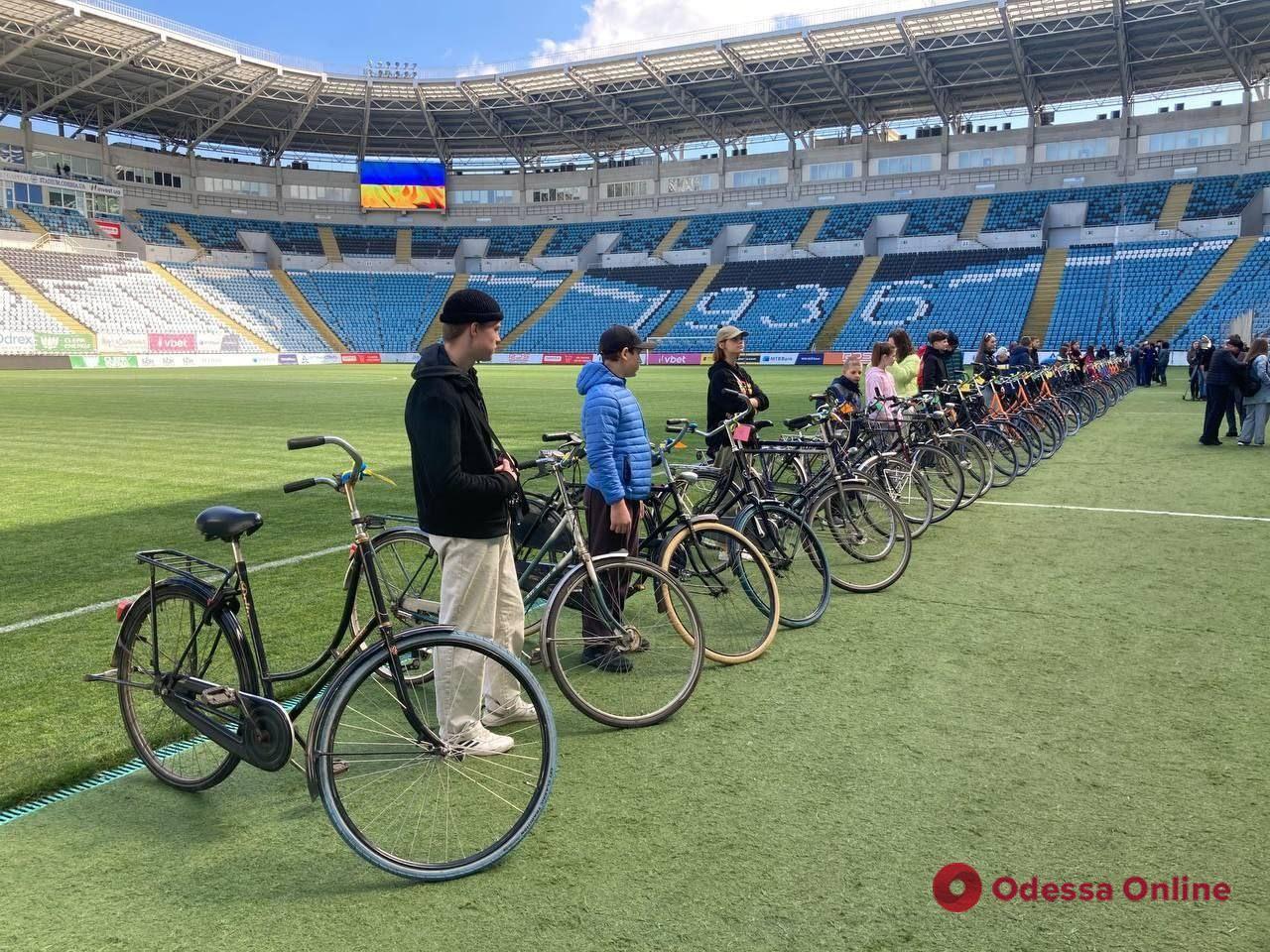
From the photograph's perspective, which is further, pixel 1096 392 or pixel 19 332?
pixel 19 332

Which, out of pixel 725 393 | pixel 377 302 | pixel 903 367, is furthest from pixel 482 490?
pixel 377 302

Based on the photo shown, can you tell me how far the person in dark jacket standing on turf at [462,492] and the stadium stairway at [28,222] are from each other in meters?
61.1

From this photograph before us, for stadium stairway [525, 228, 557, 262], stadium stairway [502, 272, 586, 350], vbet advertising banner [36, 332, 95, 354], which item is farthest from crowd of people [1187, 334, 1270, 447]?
stadium stairway [525, 228, 557, 262]

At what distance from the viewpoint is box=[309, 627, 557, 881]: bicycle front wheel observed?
3002 mm

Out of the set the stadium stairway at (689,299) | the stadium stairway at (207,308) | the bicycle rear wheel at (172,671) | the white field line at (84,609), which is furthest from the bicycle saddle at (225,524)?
the stadium stairway at (207,308)

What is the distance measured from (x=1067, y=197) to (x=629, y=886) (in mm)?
Result: 55501

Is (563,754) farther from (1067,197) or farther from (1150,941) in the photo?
(1067,197)

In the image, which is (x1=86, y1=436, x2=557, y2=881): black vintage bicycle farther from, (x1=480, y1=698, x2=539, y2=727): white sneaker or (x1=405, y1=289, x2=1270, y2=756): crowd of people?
(x1=480, y1=698, x2=539, y2=727): white sneaker

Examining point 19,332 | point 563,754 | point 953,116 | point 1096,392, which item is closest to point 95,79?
point 19,332

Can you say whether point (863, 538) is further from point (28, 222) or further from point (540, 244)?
point (540, 244)

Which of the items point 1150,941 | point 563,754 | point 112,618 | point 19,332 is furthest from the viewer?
point 19,332

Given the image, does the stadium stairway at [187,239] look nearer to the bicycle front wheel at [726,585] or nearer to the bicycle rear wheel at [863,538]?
the bicycle rear wheel at [863,538]

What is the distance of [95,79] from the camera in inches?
1874

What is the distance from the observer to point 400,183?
66.9 metres
